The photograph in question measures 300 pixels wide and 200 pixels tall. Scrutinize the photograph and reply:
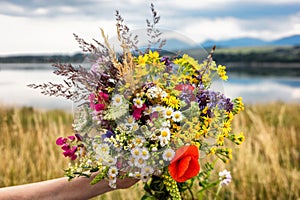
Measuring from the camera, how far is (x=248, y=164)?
3762 millimetres

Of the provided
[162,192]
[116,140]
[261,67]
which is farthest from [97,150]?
[261,67]

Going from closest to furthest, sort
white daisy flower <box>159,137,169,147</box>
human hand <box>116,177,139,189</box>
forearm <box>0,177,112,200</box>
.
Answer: white daisy flower <box>159,137,169,147</box> → human hand <box>116,177,139,189</box> → forearm <box>0,177,112,200</box>

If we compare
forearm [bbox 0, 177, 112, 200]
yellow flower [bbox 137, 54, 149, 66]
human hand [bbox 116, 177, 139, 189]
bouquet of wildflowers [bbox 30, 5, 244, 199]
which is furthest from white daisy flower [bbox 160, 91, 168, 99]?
forearm [bbox 0, 177, 112, 200]

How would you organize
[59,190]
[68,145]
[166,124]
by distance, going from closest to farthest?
1. [166,124]
2. [68,145]
3. [59,190]

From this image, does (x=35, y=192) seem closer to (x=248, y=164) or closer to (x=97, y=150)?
(x=97, y=150)

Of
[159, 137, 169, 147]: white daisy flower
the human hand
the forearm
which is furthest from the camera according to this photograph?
the forearm

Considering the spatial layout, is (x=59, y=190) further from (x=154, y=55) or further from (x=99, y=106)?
(x=154, y=55)

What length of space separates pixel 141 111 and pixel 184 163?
0.73 ft

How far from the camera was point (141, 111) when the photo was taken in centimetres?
145

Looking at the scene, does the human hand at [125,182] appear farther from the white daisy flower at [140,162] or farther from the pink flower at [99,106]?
the pink flower at [99,106]

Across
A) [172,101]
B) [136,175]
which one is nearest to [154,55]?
[172,101]

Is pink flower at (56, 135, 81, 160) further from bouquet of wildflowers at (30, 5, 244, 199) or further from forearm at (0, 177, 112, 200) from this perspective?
forearm at (0, 177, 112, 200)

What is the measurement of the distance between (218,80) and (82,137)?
549 millimetres

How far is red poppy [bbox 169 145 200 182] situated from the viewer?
4.75 ft
